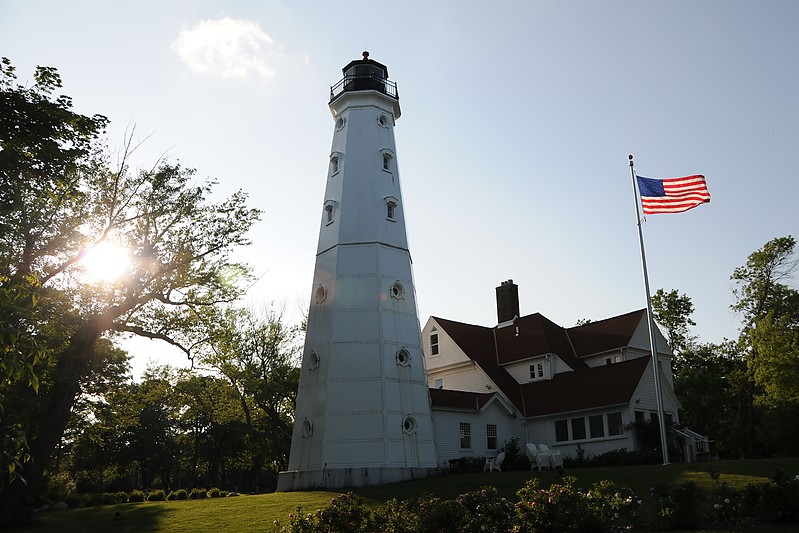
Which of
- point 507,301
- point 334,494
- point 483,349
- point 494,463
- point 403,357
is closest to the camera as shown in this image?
point 334,494

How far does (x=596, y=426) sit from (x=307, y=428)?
12.9 metres

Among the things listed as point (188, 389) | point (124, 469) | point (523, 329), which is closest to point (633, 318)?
point (523, 329)

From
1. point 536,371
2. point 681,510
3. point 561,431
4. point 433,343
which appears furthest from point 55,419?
point 536,371

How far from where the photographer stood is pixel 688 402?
42031 millimetres

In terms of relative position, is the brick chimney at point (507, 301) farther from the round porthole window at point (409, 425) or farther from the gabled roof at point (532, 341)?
the round porthole window at point (409, 425)

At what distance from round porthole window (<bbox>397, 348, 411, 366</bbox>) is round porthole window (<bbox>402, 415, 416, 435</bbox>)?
2.13 metres

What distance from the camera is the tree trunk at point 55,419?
23703 mm

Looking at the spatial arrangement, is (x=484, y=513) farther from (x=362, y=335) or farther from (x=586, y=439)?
(x=586, y=439)

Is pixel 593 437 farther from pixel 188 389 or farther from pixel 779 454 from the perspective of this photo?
pixel 188 389

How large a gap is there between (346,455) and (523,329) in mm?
16108

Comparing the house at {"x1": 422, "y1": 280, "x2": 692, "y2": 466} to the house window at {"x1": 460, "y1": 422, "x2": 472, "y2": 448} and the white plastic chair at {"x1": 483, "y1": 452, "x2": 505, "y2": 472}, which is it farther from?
the white plastic chair at {"x1": 483, "y1": 452, "x2": 505, "y2": 472}

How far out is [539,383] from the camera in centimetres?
3406

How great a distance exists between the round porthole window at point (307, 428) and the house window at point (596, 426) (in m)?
12.6

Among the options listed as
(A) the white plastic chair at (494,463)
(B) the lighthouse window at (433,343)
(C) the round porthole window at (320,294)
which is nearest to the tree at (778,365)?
(A) the white plastic chair at (494,463)
